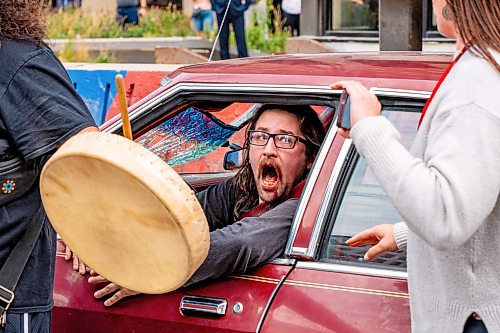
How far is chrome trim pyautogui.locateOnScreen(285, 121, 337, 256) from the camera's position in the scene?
2861 millimetres

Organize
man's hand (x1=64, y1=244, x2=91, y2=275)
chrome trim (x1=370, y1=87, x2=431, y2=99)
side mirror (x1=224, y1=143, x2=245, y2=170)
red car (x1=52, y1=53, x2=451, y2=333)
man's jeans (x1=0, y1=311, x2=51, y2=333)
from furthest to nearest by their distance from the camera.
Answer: side mirror (x1=224, y1=143, x2=245, y2=170) < man's hand (x1=64, y1=244, x2=91, y2=275) < chrome trim (x1=370, y1=87, x2=431, y2=99) < red car (x1=52, y1=53, x2=451, y2=333) < man's jeans (x1=0, y1=311, x2=51, y2=333)

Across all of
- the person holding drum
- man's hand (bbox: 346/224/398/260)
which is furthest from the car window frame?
man's hand (bbox: 346/224/398/260)

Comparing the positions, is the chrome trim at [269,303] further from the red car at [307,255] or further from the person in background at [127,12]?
the person in background at [127,12]

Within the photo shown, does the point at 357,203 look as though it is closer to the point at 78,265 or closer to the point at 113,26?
the point at 78,265

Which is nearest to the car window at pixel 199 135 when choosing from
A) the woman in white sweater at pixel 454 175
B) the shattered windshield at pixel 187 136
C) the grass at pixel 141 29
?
the shattered windshield at pixel 187 136

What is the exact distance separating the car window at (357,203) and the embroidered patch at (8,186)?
0.89 metres

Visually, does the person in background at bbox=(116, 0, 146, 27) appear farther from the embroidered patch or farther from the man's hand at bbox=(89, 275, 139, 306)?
the embroidered patch

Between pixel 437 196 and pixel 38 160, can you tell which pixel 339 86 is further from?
pixel 38 160

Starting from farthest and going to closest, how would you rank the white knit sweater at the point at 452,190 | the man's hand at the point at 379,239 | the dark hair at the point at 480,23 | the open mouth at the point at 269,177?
1. the open mouth at the point at 269,177
2. the man's hand at the point at 379,239
3. the dark hair at the point at 480,23
4. the white knit sweater at the point at 452,190

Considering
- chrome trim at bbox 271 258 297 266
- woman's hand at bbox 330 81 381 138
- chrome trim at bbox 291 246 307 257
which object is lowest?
chrome trim at bbox 271 258 297 266

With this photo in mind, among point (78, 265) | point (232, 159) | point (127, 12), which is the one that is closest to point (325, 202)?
point (78, 265)

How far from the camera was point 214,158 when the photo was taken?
166 inches

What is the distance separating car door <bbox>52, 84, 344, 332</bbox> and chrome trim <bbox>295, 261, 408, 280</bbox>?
66 mm

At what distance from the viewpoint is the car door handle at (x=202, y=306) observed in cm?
279
